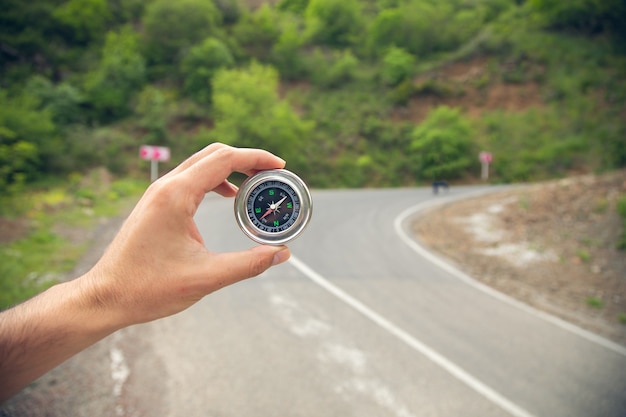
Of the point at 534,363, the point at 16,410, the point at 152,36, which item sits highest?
the point at 152,36

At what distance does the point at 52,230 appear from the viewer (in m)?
7.72

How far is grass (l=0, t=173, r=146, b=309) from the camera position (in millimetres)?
5499

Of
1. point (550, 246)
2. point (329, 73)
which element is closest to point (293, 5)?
point (550, 246)

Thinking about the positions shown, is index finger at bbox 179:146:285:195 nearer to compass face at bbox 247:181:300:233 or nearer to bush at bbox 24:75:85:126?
compass face at bbox 247:181:300:233

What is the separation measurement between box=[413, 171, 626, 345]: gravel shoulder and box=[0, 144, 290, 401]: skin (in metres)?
6.30

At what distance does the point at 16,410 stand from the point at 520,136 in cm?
2365

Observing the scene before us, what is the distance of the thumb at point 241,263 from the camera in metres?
1.49

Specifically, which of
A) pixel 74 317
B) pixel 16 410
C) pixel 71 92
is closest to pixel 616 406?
pixel 74 317

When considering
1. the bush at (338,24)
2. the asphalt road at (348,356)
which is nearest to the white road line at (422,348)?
the asphalt road at (348,356)

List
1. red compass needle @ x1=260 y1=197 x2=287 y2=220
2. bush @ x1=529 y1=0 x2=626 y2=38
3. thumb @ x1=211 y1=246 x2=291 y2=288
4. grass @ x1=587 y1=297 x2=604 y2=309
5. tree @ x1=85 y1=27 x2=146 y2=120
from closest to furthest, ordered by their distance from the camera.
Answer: thumb @ x1=211 y1=246 x2=291 y2=288
red compass needle @ x1=260 y1=197 x2=287 y2=220
grass @ x1=587 y1=297 x2=604 y2=309
tree @ x1=85 y1=27 x2=146 y2=120
bush @ x1=529 y1=0 x2=626 y2=38

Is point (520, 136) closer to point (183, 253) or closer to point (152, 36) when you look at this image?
point (152, 36)

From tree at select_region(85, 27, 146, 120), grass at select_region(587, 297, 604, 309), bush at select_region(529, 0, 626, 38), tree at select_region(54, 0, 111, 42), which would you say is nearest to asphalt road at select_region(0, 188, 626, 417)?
grass at select_region(587, 297, 604, 309)

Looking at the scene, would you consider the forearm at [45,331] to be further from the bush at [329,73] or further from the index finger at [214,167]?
the bush at [329,73]

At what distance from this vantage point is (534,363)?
4.61m
